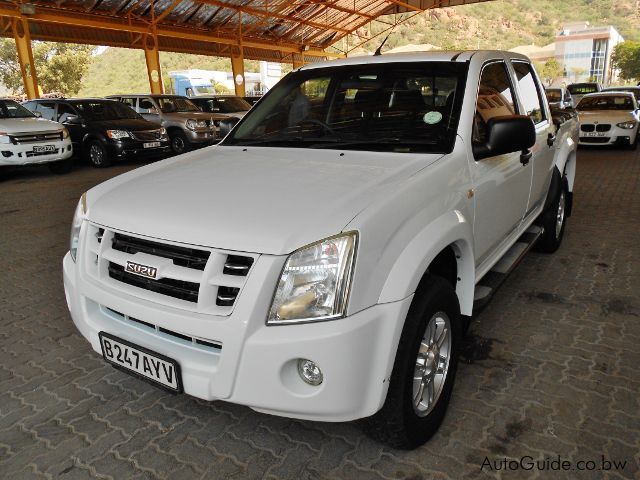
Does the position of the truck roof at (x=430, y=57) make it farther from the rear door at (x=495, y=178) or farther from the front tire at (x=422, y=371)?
the front tire at (x=422, y=371)

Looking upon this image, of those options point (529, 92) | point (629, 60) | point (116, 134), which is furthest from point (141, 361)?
point (629, 60)

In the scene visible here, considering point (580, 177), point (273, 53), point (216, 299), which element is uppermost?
point (273, 53)

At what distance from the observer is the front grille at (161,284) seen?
6.29 ft

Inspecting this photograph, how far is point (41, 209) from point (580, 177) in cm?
879

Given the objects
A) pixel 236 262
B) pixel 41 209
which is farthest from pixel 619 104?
pixel 236 262

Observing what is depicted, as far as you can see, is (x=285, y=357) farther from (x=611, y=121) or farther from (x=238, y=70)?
(x=238, y=70)

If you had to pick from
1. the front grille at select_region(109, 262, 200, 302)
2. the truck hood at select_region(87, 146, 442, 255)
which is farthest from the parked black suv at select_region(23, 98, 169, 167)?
the front grille at select_region(109, 262, 200, 302)

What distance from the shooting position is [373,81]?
3.11 m

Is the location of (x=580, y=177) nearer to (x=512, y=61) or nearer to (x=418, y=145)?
(x=512, y=61)

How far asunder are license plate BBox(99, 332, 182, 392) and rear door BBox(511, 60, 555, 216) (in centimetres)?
283

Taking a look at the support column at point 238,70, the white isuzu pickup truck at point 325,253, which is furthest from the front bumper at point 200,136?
the support column at point 238,70

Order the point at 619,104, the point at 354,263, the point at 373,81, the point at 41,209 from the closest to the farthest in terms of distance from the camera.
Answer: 1. the point at 354,263
2. the point at 373,81
3. the point at 41,209
4. the point at 619,104

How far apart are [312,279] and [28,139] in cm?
979

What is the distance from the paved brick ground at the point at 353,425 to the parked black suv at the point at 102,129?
305 inches
